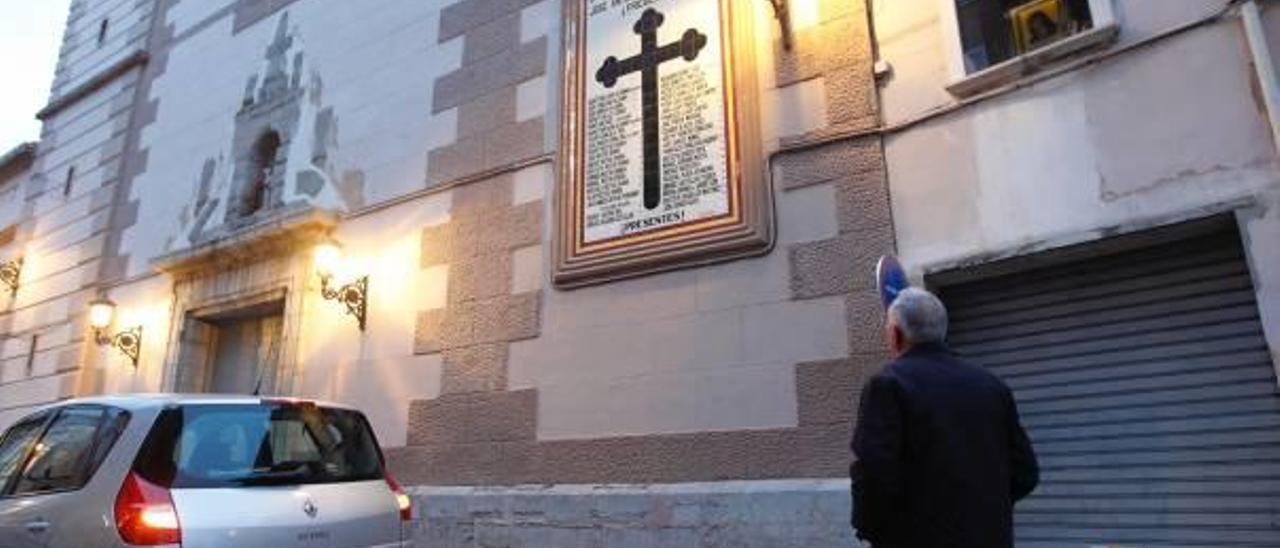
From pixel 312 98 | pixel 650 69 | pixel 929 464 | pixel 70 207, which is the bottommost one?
pixel 929 464

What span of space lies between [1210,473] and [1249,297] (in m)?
0.85

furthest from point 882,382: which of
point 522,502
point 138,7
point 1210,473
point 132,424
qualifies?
point 138,7

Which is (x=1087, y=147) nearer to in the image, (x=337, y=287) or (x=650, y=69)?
(x=650, y=69)

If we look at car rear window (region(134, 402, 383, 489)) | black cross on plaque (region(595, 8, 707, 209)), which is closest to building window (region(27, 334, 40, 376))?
black cross on plaque (region(595, 8, 707, 209))

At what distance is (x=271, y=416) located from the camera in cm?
403

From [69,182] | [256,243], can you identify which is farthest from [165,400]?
[69,182]

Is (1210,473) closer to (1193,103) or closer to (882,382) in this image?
(1193,103)

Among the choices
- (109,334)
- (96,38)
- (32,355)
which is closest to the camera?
(109,334)

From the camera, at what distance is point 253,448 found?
3.80m

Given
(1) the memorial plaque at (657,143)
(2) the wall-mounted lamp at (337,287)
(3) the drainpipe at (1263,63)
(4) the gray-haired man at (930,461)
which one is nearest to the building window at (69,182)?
(2) the wall-mounted lamp at (337,287)

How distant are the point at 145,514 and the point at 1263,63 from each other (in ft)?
16.8

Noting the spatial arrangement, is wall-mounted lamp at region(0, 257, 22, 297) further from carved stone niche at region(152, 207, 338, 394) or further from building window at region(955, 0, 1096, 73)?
building window at region(955, 0, 1096, 73)

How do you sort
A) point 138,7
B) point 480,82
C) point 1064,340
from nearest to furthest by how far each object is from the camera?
point 1064,340
point 480,82
point 138,7

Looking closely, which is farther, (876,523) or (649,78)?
(649,78)
